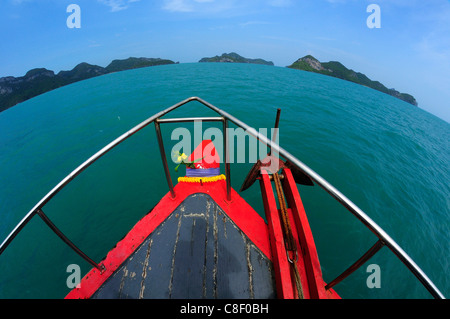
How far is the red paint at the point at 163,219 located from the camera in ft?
6.98

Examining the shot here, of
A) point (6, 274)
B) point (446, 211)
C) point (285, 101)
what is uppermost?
point (285, 101)

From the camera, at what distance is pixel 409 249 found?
5496 millimetres

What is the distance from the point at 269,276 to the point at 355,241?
4863 mm

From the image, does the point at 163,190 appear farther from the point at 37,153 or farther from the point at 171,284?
the point at 37,153

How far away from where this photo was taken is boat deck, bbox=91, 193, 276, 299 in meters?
2.02

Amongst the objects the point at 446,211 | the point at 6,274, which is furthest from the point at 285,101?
the point at 6,274

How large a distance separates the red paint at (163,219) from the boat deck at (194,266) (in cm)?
8

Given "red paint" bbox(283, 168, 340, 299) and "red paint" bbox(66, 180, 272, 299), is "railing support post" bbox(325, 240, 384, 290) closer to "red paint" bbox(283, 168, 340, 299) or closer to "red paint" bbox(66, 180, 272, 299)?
"red paint" bbox(283, 168, 340, 299)

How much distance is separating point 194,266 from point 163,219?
88 centimetres

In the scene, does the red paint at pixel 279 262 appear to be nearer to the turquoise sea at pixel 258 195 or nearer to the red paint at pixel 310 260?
the red paint at pixel 310 260

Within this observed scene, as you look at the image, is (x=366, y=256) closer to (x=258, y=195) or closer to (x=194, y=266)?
(x=194, y=266)

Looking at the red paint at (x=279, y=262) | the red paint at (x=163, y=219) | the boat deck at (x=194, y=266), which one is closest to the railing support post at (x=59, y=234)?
the red paint at (x=163, y=219)
